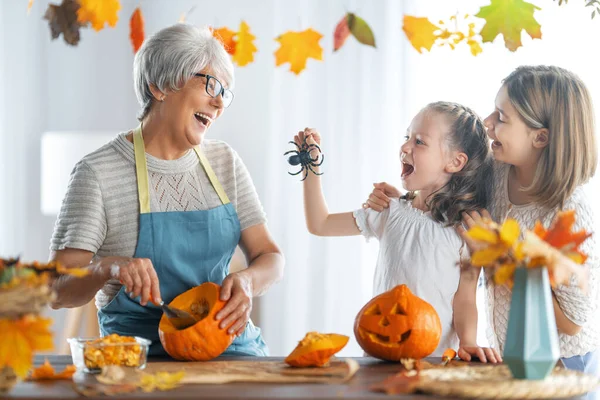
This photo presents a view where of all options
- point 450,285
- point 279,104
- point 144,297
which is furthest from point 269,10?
point 144,297

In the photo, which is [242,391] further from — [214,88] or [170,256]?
[214,88]

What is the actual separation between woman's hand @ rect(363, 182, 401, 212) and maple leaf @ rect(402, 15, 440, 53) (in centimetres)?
39

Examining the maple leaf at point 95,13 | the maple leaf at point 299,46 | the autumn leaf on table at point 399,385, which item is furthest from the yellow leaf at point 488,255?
the maple leaf at point 299,46

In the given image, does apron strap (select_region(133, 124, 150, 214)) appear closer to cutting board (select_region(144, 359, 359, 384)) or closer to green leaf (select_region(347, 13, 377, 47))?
cutting board (select_region(144, 359, 359, 384))

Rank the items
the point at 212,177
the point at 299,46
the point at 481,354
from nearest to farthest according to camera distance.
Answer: the point at 481,354 → the point at 212,177 → the point at 299,46

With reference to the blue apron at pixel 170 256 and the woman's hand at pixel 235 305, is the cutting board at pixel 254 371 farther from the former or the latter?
the blue apron at pixel 170 256

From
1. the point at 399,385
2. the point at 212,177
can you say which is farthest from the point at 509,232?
the point at 212,177

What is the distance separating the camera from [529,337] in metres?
1.19

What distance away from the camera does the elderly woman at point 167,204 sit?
5.89ft

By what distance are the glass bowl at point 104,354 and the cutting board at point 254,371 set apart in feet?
0.13

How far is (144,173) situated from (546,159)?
1.00 m

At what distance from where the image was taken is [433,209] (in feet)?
6.17

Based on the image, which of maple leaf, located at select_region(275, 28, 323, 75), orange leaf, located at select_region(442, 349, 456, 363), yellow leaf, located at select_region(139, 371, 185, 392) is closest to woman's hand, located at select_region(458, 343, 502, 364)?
orange leaf, located at select_region(442, 349, 456, 363)

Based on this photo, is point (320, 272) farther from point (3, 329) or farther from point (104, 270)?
point (3, 329)
